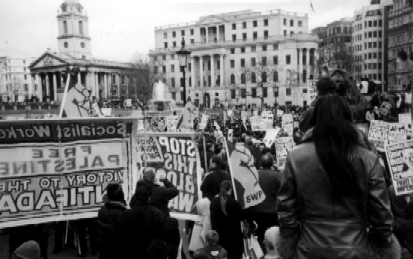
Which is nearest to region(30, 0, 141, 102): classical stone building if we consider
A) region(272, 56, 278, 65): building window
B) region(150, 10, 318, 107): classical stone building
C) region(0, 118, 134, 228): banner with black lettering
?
region(150, 10, 318, 107): classical stone building

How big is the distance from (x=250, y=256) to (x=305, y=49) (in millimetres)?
78711

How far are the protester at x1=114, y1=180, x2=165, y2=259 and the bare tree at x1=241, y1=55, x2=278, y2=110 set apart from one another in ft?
253

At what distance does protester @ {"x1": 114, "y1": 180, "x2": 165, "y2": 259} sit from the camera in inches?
159

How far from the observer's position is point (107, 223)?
471cm

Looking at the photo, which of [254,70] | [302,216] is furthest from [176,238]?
[254,70]

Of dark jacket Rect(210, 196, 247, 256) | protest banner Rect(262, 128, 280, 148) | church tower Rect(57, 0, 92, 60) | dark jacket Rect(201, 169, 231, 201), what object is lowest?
dark jacket Rect(210, 196, 247, 256)

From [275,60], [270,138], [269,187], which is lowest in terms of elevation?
[269,187]

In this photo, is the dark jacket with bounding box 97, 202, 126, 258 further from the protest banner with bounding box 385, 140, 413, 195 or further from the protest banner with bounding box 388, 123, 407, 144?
the protest banner with bounding box 388, 123, 407, 144

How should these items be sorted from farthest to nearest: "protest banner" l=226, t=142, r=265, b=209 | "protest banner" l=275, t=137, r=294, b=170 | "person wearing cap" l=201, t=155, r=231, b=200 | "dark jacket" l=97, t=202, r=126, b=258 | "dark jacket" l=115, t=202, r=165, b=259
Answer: "protest banner" l=275, t=137, r=294, b=170
"person wearing cap" l=201, t=155, r=231, b=200
"protest banner" l=226, t=142, r=265, b=209
"dark jacket" l=97, t=202, r=126, b=258
"dark jacket" l=115, t=202, r=165, b=259

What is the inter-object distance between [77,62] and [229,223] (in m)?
102

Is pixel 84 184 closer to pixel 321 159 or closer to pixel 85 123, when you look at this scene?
pixel 85 123

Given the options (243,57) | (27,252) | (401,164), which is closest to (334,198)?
(27,252)

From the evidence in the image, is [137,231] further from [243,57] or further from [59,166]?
[243,57]

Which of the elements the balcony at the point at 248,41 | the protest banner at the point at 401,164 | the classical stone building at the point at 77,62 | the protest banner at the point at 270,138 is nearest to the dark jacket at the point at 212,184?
the protest banner at the point at 401,164
